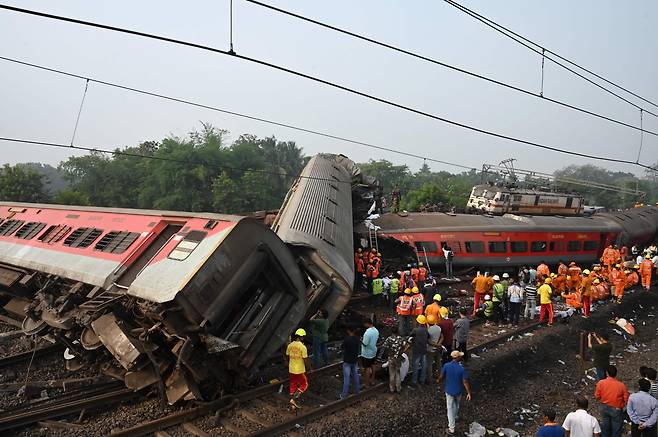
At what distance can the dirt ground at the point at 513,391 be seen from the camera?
279 inches

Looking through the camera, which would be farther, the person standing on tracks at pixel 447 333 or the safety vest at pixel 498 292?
the safety vest at pixel 498 292

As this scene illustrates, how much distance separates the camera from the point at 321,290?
29.2 feet

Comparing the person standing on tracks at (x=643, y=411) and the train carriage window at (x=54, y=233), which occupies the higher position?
the train carriage window at (x=54, y=233)

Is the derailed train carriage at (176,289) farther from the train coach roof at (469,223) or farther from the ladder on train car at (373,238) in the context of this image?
the train coach roof at (469,223)

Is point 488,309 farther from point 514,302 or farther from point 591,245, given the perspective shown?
point 591,245

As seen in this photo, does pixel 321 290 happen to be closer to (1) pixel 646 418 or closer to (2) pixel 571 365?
(1) pixel 646 418

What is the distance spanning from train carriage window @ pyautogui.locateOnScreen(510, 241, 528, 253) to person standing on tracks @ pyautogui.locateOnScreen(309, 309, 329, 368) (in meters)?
14.0

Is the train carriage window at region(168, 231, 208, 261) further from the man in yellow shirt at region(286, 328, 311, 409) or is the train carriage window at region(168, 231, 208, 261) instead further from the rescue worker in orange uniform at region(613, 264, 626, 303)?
the rescue worker in orange uniform at region(613, 264, 626, 303)

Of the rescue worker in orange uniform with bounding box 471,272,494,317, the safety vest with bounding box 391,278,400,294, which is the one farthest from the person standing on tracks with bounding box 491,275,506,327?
the safety vest with bounding box 391,278,400,294

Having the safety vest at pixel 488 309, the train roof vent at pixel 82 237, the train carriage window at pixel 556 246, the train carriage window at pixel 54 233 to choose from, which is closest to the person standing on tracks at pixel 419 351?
the safety vest at pixel 488 309

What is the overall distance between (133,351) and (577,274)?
1440cm

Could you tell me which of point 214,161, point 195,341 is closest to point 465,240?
point 195,341

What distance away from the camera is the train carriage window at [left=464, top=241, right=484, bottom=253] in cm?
1962

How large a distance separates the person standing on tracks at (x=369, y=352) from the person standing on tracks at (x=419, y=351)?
785 millimetres
